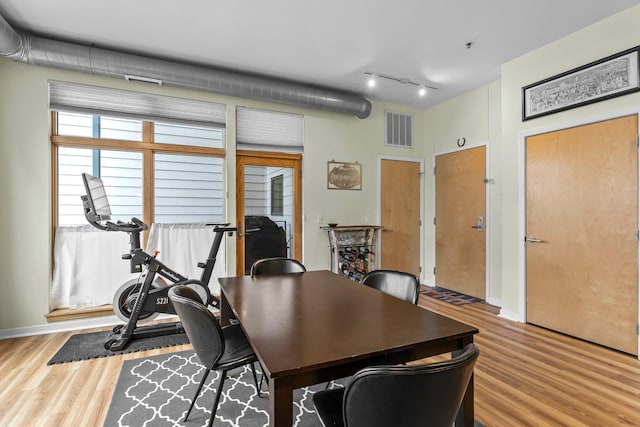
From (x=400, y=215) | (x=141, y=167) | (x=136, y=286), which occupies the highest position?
(x=141, y=167)

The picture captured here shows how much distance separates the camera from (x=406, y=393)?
0.98m

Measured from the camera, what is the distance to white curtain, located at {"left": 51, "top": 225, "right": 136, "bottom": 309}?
3.51m

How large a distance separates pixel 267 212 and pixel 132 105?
200 centimetres

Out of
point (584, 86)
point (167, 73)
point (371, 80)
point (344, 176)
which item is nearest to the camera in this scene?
point (584, 86)

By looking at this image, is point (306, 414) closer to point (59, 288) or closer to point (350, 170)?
point (59, 288)

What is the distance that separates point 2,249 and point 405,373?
4118 millimetres

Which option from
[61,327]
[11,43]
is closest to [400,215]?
[61,327]

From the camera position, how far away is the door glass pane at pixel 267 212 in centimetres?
437

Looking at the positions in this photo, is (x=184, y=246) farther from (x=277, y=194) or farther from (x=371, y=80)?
(x=371, y=80)

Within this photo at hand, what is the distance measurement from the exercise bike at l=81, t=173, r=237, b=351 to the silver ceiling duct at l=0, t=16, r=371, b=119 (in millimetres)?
1225

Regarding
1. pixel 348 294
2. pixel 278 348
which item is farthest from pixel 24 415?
pixel 348 294

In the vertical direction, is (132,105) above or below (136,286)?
above

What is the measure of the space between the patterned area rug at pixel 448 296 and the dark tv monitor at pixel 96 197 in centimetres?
417

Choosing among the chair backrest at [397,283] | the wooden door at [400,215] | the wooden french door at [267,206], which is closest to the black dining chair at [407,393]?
the chair backrest at [397,283]
